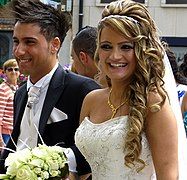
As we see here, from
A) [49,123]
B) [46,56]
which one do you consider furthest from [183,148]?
[46,56]

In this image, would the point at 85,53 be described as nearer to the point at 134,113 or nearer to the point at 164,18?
the point at 134,113

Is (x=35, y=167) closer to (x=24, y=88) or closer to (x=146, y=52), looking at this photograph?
(x=146, y=52)

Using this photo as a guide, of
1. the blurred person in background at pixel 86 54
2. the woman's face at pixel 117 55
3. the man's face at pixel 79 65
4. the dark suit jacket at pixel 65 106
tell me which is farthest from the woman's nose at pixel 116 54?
the man's face at pixel 79 65

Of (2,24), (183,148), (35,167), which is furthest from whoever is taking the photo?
(2,24)

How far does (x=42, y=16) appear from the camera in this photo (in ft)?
10.6

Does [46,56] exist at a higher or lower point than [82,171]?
higher

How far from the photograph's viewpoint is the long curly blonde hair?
8.64 feet

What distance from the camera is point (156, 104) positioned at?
2604 millimetres

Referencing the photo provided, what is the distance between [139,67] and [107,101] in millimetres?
406

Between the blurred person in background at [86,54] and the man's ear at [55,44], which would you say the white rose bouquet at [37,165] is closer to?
the man's ear at [55,44]

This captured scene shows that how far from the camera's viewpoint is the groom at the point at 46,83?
3.15 m

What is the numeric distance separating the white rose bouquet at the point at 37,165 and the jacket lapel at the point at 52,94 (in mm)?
473

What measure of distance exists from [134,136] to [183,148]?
1.45 ft

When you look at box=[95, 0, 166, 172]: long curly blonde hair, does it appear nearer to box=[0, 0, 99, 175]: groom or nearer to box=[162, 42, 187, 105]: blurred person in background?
box=[0, 0, 99, 175]: groom
